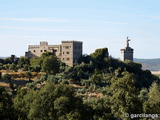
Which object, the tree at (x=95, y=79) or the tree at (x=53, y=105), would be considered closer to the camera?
the tree at (x=53, y=105)

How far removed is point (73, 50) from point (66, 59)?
138 inches

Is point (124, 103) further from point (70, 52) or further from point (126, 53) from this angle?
point (126, 53)

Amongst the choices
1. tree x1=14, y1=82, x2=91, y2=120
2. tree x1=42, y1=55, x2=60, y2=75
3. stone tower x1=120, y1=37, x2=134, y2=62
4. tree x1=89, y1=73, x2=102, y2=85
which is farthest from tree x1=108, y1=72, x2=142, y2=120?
stone tower x1=120, y1=37, x2=134, y2=62

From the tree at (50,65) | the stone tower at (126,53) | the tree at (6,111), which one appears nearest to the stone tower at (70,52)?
the tree at (50,65)

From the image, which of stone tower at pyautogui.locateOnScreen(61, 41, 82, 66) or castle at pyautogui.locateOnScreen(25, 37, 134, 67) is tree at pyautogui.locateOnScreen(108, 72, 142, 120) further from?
castle at pyautogui.locateOnScreen(25, 37, 134, 67)

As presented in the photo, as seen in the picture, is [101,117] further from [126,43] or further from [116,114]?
[126,43]

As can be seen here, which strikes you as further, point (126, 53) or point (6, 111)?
point (126, 53)

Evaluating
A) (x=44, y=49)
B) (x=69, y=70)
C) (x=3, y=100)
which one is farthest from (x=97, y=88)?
(x=3, y=100)

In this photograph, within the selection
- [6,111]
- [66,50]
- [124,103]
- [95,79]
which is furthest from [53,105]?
[66,50]

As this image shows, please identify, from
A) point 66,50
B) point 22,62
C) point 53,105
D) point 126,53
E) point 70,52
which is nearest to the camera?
point 53,105

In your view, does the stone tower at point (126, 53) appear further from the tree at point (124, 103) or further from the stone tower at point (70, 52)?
the tree at point (124, 103)

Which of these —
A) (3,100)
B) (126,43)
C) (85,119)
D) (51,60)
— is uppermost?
(126,43)

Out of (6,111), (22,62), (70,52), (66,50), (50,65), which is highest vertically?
(66,50)

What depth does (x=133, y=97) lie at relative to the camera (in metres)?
32.7
